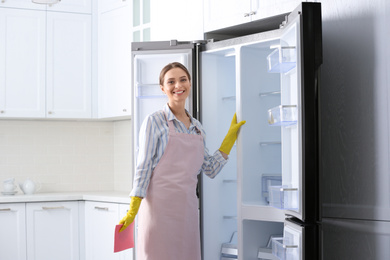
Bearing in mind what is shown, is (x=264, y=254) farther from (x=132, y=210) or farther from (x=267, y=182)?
(x=132, y=210)

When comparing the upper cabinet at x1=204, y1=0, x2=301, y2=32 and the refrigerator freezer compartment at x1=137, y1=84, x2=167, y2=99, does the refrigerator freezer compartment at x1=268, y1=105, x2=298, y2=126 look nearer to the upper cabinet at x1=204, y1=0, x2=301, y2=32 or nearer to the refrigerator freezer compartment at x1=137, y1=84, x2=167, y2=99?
the upper cabinet at x1=204, y1=0, x2=301, y2=32

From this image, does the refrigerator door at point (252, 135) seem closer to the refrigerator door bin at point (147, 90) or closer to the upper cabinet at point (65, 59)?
the refrigerator door bin at point (147, 90)

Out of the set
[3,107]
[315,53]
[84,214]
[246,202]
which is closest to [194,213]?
[246,202]

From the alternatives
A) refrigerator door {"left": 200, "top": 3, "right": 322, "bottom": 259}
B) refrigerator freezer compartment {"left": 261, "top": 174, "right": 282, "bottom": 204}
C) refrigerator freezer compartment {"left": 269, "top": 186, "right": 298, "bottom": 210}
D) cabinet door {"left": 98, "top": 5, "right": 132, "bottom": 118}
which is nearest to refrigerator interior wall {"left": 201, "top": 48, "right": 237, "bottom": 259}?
refrigerator door {"left": 200, "top": 3, "right": 322, "bottom": 259}

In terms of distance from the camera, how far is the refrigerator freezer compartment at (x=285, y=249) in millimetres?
2617

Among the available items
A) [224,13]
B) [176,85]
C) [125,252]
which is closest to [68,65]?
[125,252]

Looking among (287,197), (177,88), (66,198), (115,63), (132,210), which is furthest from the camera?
(115,63)

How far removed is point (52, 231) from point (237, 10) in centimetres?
231

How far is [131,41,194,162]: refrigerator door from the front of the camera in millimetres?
3834

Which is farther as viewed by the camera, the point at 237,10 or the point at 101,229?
the point at 101,229

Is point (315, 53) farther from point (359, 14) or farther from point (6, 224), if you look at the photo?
point (6, 224)

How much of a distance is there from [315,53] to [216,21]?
4.70 feet

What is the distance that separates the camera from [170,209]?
10.5 ft

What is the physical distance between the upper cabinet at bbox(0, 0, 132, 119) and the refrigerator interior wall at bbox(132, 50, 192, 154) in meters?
0.98
